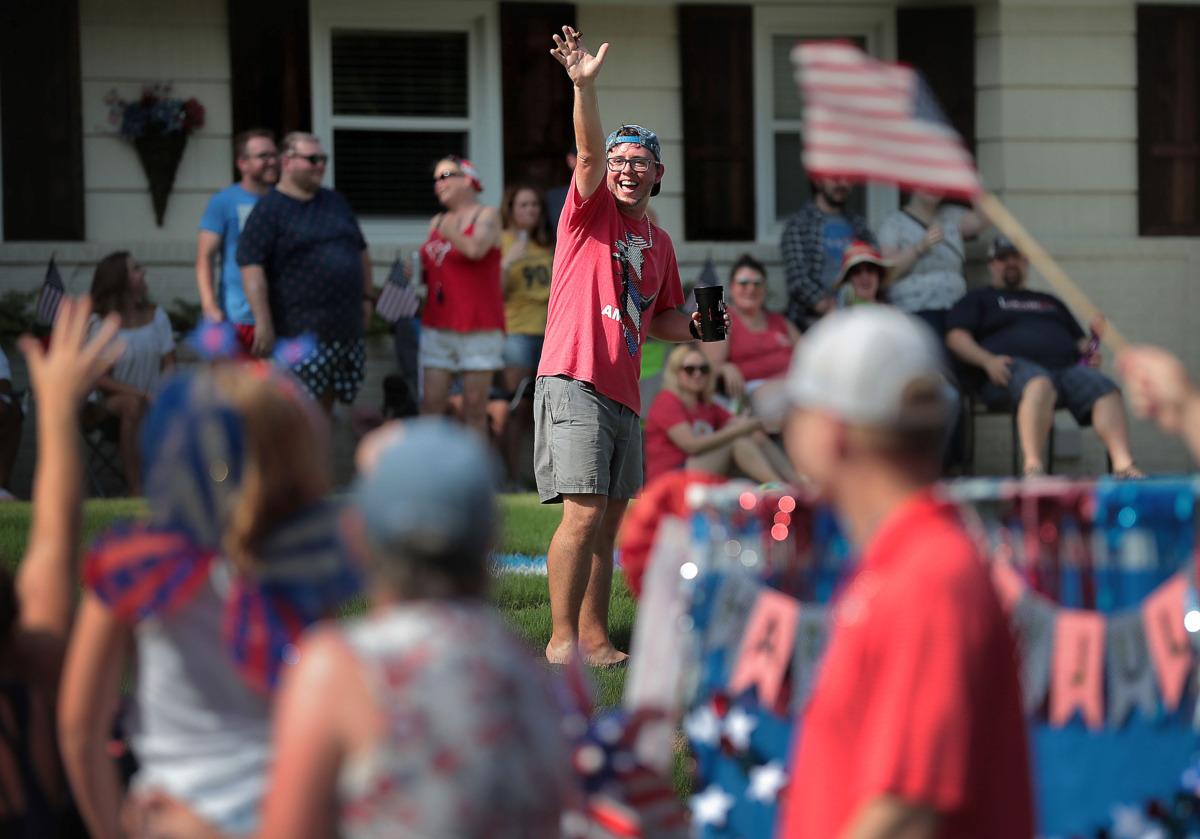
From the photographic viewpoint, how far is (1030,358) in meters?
10.3

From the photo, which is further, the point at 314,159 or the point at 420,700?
the point at 314,159

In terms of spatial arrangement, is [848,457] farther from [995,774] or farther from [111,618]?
[111,618]

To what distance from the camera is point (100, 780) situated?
7.77 feet

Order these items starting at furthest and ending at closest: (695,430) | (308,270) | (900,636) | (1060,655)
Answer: (695,430) → (308,270) → (1060,655) → (900,636)

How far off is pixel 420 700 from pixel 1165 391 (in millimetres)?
1384

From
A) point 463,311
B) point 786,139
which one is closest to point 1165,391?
point 463,311

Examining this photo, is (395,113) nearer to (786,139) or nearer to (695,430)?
(786,139)

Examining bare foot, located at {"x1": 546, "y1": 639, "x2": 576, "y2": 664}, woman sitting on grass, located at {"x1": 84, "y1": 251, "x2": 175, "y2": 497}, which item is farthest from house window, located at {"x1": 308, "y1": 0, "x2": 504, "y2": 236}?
bare foot, located at {"x1": 546, "y1": 639, "x2": 576, "y2": 664}

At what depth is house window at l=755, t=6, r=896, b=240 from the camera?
1299cm

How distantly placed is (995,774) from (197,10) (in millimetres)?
11105

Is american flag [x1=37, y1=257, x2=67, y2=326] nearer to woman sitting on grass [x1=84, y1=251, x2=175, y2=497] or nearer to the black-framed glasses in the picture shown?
woman sitting on grass [x1=84, y1=251, x2=175, y2=497]

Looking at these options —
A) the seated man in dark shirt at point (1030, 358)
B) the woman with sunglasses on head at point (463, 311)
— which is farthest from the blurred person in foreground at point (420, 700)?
the seated man in dark shirt at point (1030, 358)

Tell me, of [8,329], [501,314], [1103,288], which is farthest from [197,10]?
[1103,288]

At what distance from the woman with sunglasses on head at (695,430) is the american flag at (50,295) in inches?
169
